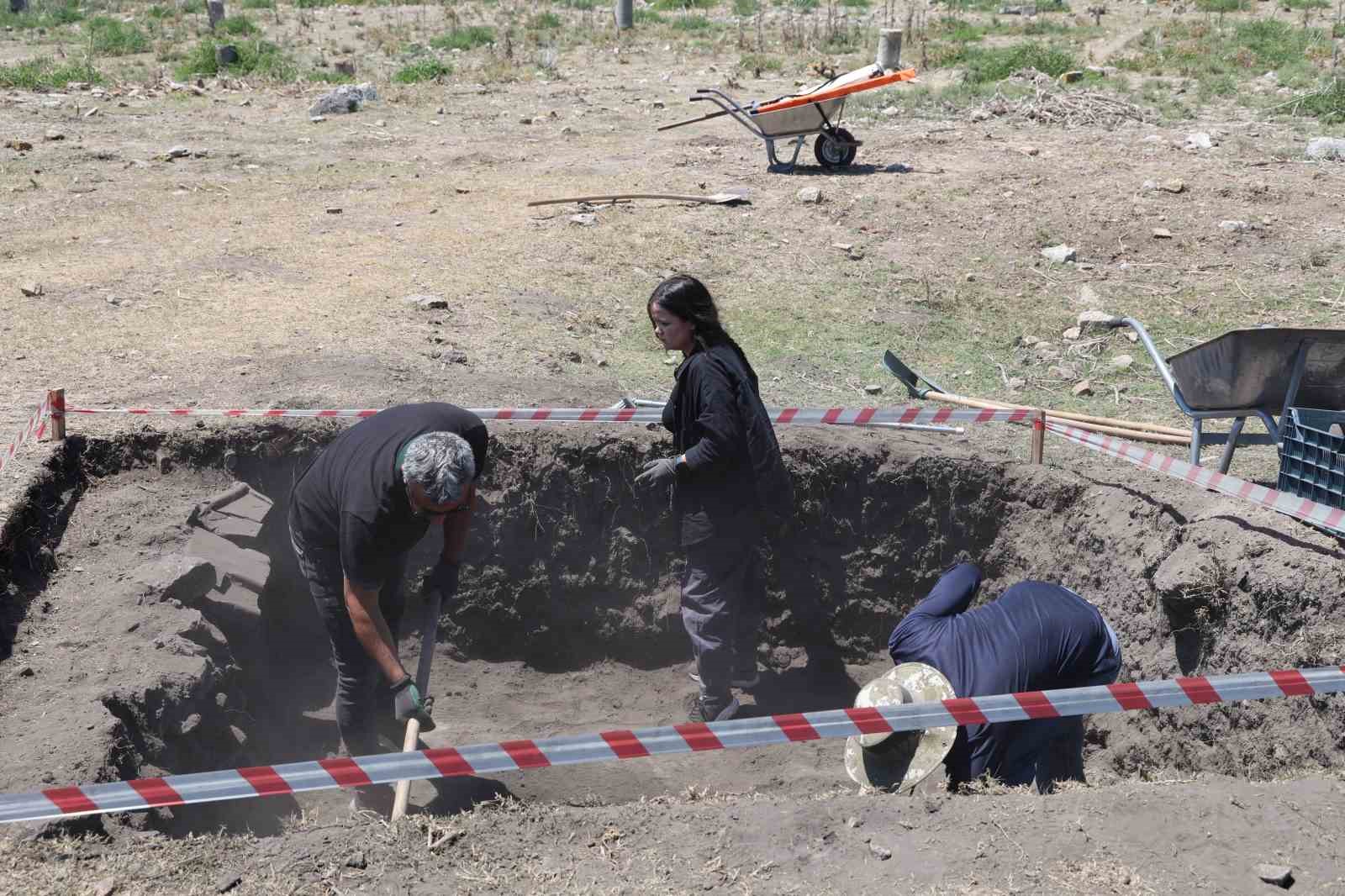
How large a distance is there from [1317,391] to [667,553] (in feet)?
11.5

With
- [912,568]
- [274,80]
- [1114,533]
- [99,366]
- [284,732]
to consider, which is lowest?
[284,732]

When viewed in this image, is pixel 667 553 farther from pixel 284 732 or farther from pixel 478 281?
pixel 478 281

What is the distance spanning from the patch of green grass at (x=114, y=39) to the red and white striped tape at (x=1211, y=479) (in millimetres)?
18357

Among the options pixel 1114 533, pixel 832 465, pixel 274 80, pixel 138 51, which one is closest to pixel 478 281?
pixel 832 465

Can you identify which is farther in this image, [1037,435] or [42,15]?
[42,15]

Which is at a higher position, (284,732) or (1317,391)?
(1317,391)

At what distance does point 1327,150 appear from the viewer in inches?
497

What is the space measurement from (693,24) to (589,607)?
17947 millimetres

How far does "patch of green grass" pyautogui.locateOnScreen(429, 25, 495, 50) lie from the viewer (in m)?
20.2

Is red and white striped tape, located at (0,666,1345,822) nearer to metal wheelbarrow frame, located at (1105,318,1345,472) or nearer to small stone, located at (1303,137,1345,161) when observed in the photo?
metal wheelbarrow frame, located at (1105,318,1345,472)

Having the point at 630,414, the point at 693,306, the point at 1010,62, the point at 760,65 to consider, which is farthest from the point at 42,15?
the point at 693,306

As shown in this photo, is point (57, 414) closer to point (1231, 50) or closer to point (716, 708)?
point (716, 708)

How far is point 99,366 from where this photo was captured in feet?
25.1

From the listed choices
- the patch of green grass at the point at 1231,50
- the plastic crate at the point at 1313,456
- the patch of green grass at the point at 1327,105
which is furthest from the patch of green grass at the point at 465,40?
the plastic crate at the point at 1313,456
